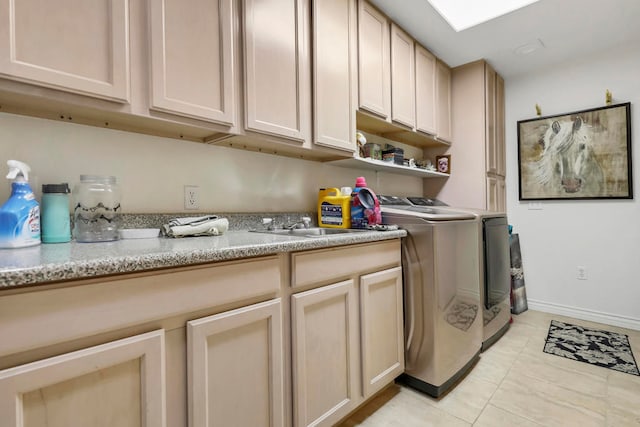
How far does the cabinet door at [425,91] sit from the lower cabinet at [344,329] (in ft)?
4.66

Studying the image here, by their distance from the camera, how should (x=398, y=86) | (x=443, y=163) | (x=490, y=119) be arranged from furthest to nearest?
(x=443, y=163) → (x=490, y=119) → (x=398, y=86)

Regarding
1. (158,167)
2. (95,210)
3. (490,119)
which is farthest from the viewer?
(490,119)

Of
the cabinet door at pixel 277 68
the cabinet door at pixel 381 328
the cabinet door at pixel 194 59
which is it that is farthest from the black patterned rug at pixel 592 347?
the cabinet door at pixel 194 59

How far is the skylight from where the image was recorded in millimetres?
2037

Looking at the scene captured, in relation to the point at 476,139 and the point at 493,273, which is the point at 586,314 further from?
the point at 476,139

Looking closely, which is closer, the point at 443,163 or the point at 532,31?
the point at 532,31

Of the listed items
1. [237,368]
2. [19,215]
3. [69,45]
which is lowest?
[237,368]

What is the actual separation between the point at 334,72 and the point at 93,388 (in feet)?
5.57

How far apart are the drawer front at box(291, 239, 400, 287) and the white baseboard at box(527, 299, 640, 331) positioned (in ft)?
7.71

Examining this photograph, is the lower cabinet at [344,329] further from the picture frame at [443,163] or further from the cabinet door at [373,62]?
the picture frame at [443,163]

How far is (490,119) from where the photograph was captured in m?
2.78

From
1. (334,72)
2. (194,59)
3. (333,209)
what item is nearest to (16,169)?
(194,59)

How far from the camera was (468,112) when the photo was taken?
9.15ft

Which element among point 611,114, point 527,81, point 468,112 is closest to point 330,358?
point 468,112
